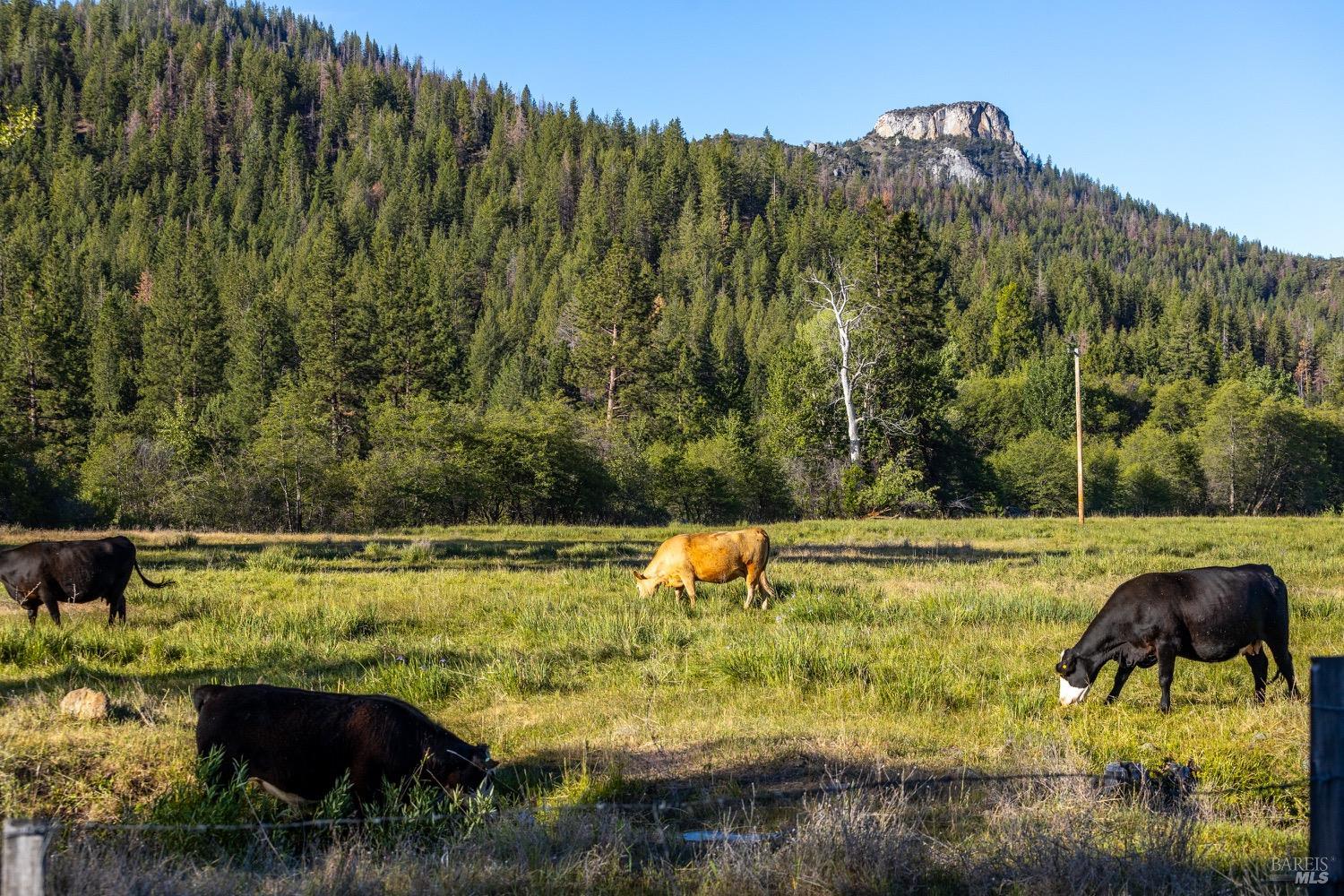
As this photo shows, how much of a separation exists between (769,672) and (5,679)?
787 cm

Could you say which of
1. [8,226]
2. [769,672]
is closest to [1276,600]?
[769,672]

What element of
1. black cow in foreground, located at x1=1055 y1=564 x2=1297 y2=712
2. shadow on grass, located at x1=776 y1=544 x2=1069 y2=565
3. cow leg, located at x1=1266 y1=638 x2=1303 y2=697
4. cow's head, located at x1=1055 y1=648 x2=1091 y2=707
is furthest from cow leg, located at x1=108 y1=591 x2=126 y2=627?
shadow on grass, located at x1=776 y1=544 x2=1069 y2=565

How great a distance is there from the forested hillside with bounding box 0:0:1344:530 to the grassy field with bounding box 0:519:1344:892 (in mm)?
30667

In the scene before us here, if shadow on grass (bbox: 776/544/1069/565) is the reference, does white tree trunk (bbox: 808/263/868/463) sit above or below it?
above

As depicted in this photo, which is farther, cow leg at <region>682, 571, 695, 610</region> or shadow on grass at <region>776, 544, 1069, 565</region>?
shadow on grass at <region>776, 544, 1069, 565</region>

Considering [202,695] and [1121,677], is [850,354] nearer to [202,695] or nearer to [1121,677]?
[1121,677]

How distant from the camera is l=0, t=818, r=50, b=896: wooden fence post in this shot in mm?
2727

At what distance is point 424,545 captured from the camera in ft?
82.8

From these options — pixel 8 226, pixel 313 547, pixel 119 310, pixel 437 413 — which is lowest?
pixel 313 547

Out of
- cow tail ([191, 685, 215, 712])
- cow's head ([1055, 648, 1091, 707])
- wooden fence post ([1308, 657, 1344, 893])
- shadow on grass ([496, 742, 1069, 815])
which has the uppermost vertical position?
wooden fence post ([1308, 657, 1344, 893])

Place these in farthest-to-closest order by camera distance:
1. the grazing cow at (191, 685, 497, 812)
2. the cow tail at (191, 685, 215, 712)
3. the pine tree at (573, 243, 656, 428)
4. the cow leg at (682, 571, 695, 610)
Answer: the pine tree at (573, 243, 656, 428) → the cow leg at (682, 571, 695, 610) → the cow tail at (191, 685, 215, 712) → the grazing cow at (191, 685, 497, 812)

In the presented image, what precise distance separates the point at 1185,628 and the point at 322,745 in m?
8.01

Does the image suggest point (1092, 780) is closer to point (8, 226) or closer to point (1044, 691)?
point (1044, 691)

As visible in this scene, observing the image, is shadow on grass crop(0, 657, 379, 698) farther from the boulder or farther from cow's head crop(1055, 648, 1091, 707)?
cow's head crop(1055, 648, 1091, 707)
